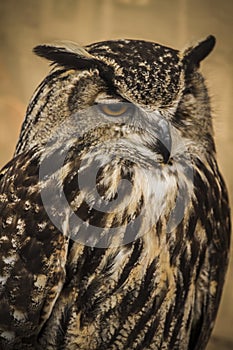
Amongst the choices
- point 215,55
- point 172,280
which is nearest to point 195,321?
point 172,280

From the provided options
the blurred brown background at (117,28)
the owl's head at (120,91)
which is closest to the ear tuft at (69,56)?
the owl's head at (120,91)

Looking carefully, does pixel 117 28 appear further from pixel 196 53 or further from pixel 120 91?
pixel 120 91

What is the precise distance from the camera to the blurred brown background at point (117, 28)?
1.58 metres

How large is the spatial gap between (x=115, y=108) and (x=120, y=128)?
4cm

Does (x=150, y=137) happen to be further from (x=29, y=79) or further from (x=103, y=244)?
(x=29, y=79)

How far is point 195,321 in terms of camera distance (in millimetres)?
1303

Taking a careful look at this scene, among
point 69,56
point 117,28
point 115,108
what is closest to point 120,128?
point 115,108

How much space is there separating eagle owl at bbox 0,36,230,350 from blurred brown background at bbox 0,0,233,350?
1.12ft

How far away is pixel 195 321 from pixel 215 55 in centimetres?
62

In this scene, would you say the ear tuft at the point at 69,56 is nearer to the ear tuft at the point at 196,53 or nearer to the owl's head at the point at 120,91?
the owl's head at the point at 120,91

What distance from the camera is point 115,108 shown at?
1142mm

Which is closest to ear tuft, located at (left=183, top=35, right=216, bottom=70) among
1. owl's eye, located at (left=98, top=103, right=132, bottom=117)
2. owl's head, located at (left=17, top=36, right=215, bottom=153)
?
owl's head, located at (left=17, top=36, right=215, bottom=153)

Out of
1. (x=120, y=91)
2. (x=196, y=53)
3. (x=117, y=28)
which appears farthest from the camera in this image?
(x=117, y=28)

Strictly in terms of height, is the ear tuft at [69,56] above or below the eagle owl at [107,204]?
above
